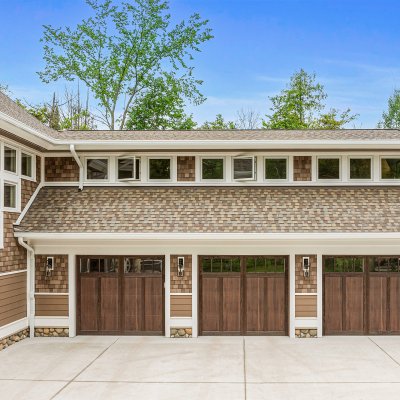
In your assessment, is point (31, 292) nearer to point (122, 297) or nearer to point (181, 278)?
point (122, 297)

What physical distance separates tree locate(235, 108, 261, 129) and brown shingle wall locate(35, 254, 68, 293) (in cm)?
1756

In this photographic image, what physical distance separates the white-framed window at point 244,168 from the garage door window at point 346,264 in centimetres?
262

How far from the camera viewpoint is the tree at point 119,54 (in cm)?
2280

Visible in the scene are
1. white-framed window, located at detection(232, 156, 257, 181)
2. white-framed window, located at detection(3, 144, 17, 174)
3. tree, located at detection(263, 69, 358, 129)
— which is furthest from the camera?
tree, located at detection(263, 69, 358, 129)

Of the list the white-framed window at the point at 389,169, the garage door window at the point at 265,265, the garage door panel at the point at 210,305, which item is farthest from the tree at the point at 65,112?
the white-framed window at the point at 389,169

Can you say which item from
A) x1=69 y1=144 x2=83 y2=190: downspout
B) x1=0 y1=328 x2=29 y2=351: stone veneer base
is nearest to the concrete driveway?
x1=0 y1=328 x2=29 y2=351: stone veneer base

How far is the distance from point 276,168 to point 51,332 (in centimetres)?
634

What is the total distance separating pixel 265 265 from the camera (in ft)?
33.3

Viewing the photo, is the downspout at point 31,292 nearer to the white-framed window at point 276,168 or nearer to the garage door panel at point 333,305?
the white-framed window at point 276,168

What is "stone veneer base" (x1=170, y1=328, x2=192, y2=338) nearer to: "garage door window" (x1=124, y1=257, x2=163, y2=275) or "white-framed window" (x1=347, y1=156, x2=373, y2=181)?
"garage door window" (x1=124, y1=257, x2=163, y2=275)

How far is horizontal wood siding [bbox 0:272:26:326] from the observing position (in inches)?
354

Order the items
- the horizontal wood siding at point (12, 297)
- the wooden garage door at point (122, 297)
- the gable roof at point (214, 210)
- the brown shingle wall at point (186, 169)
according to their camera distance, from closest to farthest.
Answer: the horizontal wood siding at point (12, 297), the gable roof at point (214, 210), the wooden garage door at point (122, 297), the brown shingle wall at point (186, 169)

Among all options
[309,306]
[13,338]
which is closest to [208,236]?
[309,306]

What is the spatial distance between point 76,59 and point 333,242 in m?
17.7
